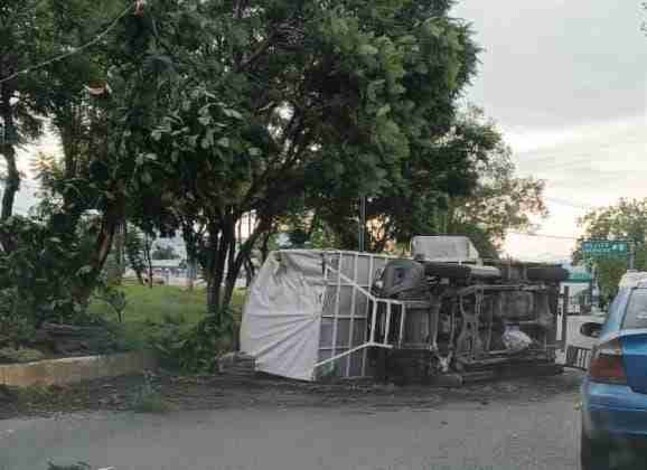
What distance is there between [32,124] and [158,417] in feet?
26.4

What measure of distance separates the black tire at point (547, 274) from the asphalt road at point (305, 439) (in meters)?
4.17

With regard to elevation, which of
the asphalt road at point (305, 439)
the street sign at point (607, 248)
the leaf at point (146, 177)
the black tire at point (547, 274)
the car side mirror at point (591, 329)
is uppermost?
the street sign at point (607, 248)

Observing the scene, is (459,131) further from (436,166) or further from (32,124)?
(32,124)

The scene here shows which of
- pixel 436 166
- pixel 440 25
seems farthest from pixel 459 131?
pixel 440 25

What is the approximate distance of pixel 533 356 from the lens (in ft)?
49.1

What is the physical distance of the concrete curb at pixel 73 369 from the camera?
36.7 feet

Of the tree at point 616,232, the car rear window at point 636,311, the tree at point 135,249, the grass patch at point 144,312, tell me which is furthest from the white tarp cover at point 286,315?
the tree at point 616,232

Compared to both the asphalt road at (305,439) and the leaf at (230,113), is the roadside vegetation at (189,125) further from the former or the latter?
the asphalt road at (305,439)

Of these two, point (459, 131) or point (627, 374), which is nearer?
point (627, 374)

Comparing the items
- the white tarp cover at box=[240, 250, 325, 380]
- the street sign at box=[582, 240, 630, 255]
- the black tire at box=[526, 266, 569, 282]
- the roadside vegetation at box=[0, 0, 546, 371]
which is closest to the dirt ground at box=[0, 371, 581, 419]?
the white tarp cover at box=[240, 250, 325, 380]

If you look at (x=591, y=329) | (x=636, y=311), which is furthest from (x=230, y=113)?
(x=636, y=311)

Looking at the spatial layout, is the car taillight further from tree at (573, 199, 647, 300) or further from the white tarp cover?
tree at (573, 199, 647, 300)

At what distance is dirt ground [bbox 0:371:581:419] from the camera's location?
35.1 ft

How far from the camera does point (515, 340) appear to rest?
14.7 m
